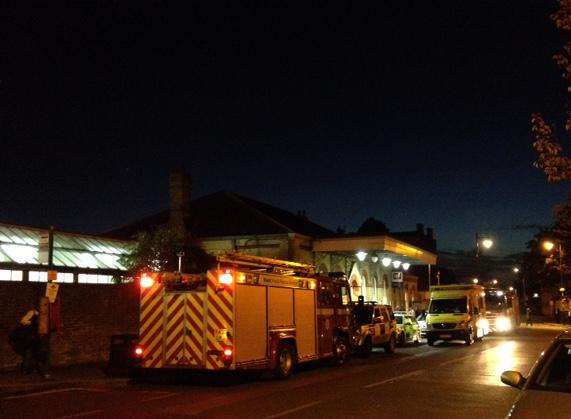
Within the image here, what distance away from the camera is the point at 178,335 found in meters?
15.6

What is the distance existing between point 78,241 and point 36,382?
11442mm

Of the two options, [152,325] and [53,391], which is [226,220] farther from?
[53,391]

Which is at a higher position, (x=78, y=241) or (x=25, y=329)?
(x=78, y=241)

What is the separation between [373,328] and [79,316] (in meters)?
10.7

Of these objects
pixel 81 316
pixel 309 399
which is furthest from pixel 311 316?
pixel 81 316

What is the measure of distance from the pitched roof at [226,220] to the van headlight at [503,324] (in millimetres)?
14922

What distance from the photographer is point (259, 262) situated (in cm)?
1703

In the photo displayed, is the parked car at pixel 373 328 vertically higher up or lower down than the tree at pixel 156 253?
lower down

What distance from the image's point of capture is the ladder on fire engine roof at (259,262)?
51.0ft

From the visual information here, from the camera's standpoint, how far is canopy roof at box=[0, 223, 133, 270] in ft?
75.5

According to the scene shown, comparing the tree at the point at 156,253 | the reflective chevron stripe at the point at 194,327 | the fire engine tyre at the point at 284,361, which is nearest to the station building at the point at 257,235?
the tree at the point at 156,253

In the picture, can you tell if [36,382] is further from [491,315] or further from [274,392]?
[491,315]

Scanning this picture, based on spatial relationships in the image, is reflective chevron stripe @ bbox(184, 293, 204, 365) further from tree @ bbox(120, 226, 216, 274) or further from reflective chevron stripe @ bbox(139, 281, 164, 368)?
tree @ bbox(120, 226, 216, 274)

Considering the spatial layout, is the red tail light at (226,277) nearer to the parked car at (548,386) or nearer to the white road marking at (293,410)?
the white road marking at (293,410)
